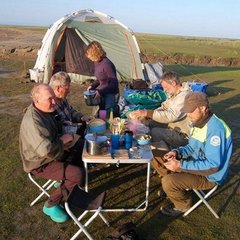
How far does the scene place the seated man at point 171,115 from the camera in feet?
15.6

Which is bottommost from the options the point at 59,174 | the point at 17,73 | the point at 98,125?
the point at 17,73

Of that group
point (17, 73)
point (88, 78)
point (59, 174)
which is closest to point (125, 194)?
point (59, 174)

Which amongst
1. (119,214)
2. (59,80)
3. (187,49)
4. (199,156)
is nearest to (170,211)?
(119,214)

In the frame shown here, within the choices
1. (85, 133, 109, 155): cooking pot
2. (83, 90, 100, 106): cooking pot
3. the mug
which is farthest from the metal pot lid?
(83, 90, 100, 106): cooking pot

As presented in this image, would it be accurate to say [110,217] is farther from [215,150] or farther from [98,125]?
[215,150]

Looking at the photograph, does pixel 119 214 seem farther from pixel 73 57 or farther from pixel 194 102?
pixel 73 57

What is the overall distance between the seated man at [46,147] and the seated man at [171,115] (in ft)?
4.52

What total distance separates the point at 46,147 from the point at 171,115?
2003mm

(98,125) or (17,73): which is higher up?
(98,125)

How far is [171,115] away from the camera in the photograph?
187 inches

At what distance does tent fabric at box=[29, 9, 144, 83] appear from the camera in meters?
11.9

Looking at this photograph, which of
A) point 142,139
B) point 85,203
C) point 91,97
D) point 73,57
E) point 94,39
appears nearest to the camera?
point 85,203

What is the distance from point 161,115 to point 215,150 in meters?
1.31

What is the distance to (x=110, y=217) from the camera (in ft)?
13.4
